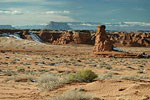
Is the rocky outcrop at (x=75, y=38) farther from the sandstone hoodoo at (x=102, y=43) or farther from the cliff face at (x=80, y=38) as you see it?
the sandstone hoodoo at (x=102, y=43)

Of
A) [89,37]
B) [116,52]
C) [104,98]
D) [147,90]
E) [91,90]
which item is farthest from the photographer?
[89,37]

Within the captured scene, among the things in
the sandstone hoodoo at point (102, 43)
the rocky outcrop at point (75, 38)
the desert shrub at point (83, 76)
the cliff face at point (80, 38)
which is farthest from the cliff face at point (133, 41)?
the desert shrub at point (83, 76)

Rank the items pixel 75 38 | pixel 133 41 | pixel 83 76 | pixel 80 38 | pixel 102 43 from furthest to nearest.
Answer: pixel 133 41
pixel 75 38
pixel 80 38
pixel 102 43
pixel 83 76

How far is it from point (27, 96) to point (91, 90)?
2243 millimetres

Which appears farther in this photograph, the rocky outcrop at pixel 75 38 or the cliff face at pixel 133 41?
the cliff face at pixel 133 41

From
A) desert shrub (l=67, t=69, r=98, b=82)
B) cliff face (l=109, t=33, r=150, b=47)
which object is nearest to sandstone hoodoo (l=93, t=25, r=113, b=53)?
desert shrub (l=67, t=69, r=98, b=82)

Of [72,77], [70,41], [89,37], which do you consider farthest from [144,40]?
[72,77]

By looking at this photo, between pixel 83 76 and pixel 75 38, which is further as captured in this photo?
pixel 75 38

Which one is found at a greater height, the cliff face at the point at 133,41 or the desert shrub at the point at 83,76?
the desert shrub at the point at 83,76

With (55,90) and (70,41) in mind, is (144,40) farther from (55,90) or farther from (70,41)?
(55,90)

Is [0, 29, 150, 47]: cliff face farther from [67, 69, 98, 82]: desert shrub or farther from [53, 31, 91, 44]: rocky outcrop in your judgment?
[67, 69, 98, 82]: desert shrub

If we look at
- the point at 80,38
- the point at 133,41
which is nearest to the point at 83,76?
the point at 80,38

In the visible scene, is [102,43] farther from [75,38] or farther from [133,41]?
[133,41]

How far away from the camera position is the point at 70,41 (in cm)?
9388
